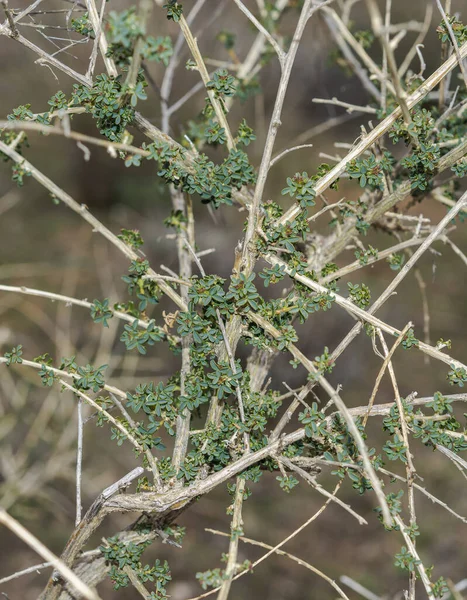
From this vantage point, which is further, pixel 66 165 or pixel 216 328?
pixel 66 165

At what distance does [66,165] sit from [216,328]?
21.6 feet

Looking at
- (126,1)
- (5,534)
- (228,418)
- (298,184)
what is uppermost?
(126,1)

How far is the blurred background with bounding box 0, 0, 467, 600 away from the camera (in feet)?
10.8

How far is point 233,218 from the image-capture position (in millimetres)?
7016

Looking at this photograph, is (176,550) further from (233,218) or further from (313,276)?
(233,218)

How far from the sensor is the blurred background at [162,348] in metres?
3.28

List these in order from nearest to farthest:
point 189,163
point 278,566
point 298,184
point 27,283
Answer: point 298,184 → point 189,163 → point 278,566 → point 27,283

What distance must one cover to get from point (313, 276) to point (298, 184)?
16 cm

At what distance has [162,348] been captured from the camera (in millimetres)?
4887

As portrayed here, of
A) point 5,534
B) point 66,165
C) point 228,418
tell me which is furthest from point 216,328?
point 66,165

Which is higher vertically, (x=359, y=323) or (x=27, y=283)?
(x=27, y=283)

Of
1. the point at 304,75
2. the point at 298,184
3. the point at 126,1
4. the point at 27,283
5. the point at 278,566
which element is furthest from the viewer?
the point at 304,75

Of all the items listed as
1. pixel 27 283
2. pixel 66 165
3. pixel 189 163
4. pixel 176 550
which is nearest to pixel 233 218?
pixel 66 165

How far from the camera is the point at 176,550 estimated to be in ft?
12.2
